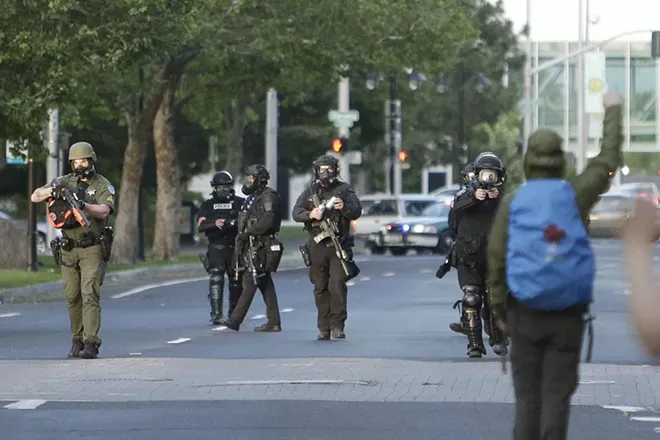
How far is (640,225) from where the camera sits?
178 inches

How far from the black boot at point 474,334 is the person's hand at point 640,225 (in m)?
11.5

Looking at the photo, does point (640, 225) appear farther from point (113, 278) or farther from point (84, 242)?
point (113, 278)

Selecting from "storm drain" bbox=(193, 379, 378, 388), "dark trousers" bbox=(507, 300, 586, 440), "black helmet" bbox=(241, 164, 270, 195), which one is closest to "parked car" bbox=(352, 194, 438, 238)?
"black helmet" bbox=(241, 164, 270, 195)

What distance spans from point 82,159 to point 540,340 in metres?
8.93

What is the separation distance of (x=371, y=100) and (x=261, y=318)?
140 feet

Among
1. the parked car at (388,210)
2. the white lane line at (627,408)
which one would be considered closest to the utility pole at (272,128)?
the parked car at (388,210)

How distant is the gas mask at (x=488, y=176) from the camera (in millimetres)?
15711

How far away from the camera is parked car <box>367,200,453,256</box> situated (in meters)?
46.6

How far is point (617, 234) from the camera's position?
4695mm

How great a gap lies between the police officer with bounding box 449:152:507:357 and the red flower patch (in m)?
8.05

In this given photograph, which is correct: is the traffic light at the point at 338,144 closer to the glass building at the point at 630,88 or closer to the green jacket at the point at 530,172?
the green jacket at the point at 530,172

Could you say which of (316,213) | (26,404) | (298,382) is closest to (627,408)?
(298,382)

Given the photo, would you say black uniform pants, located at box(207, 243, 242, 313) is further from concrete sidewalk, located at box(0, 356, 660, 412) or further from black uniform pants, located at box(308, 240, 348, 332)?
concrete sidewalk, located at box(0, 356, 660, 412)

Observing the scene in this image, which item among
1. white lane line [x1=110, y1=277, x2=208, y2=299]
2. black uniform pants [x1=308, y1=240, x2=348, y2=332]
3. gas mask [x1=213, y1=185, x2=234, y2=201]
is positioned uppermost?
gas mask [x1=213, y1=185, x2=234, y2=201]
